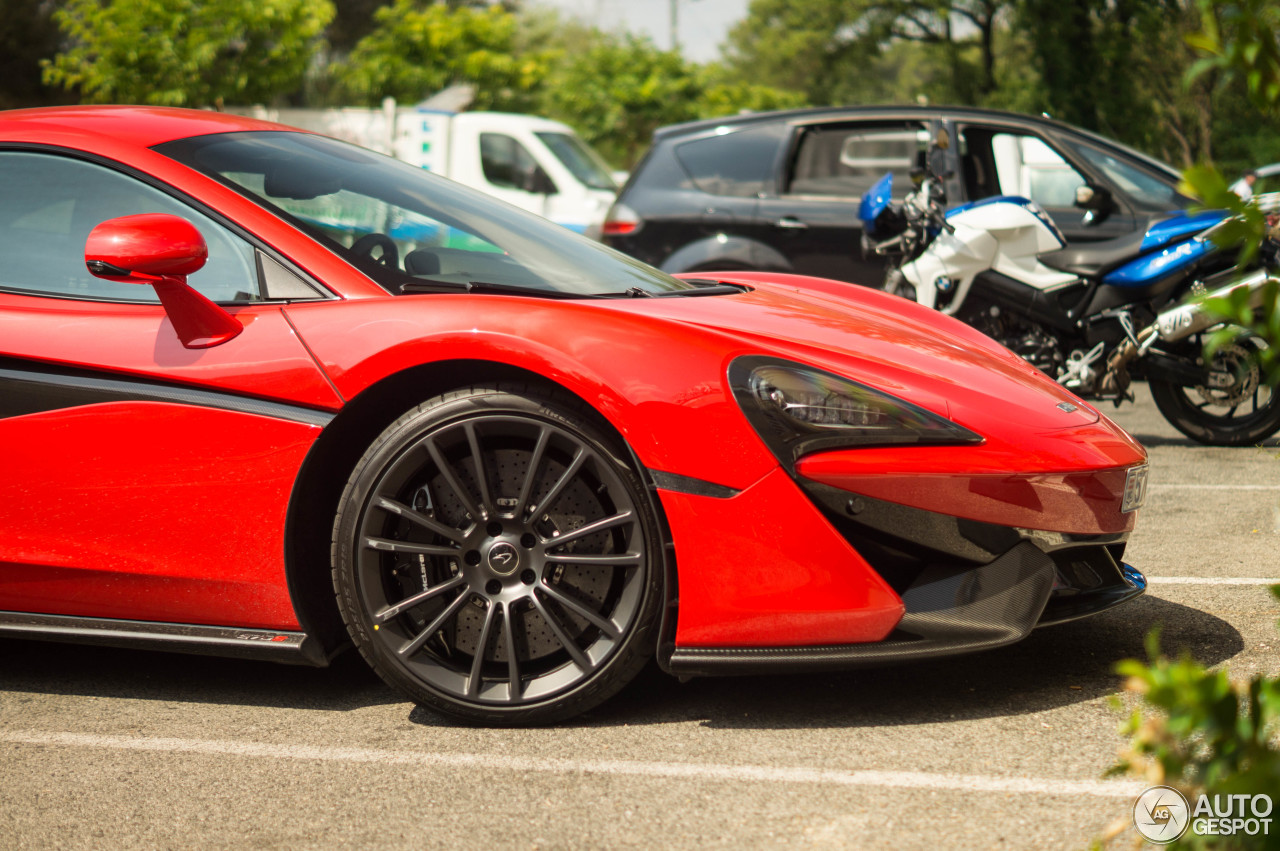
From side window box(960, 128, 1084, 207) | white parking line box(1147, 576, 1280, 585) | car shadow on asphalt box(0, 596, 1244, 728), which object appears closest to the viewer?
car shadow on asphalt box(0, 596, 1244, 728)

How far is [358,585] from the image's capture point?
2695 mm

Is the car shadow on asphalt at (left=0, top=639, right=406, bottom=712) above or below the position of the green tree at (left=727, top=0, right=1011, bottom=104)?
below

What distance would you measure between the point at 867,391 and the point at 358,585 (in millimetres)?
1180

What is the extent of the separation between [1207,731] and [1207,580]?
8.76ft

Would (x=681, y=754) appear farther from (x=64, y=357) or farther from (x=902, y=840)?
(x=64, y=357)

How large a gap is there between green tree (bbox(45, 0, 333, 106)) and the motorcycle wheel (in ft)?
61.4

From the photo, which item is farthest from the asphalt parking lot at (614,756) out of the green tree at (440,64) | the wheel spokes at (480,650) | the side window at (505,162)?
the green tree at (440,64)

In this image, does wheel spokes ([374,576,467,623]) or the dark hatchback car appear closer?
wheel spokes ([374,576,467,623])

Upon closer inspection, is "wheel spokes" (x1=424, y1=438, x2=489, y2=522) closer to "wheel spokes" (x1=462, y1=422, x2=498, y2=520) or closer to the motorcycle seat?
"wheel spokes" (x1=462, y1=422, x2=498, y2=520)

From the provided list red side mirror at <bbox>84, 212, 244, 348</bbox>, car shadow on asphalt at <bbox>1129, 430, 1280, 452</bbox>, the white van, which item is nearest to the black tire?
red side mirror at <bbox>84, 212, 244, 348</bbox>

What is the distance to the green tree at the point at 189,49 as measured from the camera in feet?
68.5

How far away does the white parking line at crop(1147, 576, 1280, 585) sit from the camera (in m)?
3.61

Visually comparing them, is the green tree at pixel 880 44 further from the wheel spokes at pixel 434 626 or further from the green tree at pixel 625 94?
the wheel spokes at pixel 434 626

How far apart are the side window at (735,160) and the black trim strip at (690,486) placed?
5388 mm
